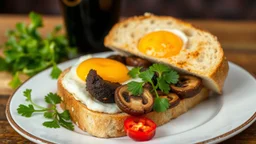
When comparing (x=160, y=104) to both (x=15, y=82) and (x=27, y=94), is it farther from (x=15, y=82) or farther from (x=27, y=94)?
(x=15, y=82)

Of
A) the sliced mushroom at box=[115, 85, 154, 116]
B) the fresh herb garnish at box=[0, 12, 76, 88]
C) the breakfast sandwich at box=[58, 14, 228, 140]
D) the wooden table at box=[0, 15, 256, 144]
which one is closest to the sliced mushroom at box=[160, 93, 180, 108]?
the breakfast sandwich at box=[58, 14, 228, 140]

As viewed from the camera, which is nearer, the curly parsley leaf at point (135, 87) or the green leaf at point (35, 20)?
the curly parsley leaf at point (135, 87)

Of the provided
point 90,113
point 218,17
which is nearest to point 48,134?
point 90,113

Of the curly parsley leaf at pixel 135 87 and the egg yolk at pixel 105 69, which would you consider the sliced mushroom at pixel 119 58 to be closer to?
the egg yolk at pixel 105 69

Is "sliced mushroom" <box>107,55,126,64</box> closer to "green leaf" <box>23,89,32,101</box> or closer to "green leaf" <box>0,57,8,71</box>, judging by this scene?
"green leaf" <box>23,89,32,101</box>

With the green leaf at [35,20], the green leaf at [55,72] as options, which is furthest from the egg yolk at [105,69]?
the green leaf at [35,20]
